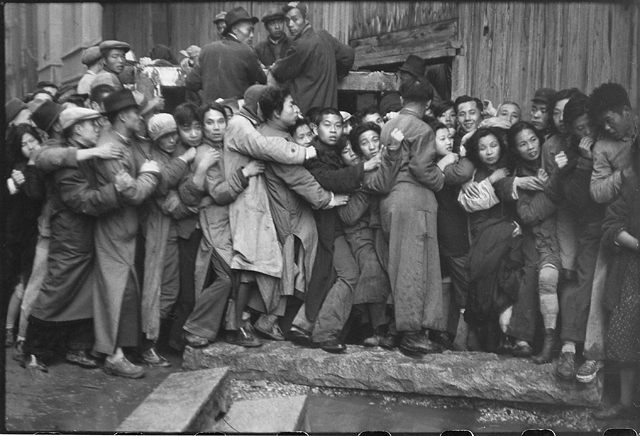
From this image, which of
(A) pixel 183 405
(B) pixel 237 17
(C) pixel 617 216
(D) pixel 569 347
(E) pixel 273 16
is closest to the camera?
(A) pixel 183 405

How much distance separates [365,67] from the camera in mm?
9297

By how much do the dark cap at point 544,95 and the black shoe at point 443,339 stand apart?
195cm

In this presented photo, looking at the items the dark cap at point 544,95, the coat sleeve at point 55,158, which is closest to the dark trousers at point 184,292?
the coat sleeve at point 55,158

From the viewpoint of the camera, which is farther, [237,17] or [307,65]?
[237,17]

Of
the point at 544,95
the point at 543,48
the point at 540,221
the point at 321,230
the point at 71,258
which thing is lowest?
the point at 71,258

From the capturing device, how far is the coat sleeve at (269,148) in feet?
21.0

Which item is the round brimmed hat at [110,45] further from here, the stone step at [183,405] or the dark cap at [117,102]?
the stone step at [183,405]

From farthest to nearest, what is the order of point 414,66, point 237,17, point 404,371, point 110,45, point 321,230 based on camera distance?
point 237,17, point 110,45, point 414,66, point 321,230, point 404,371

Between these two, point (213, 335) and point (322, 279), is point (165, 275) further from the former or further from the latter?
point (322, 279)

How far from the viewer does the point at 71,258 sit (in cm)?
613

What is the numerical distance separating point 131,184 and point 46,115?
803 millimetres

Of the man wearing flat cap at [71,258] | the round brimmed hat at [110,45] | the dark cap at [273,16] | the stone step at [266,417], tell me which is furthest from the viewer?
the dark cap at [273,16]

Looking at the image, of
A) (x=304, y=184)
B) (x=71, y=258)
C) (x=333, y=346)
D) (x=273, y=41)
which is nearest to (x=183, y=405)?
(x=333, y=346)

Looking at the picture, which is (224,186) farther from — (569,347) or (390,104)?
(569,347)
